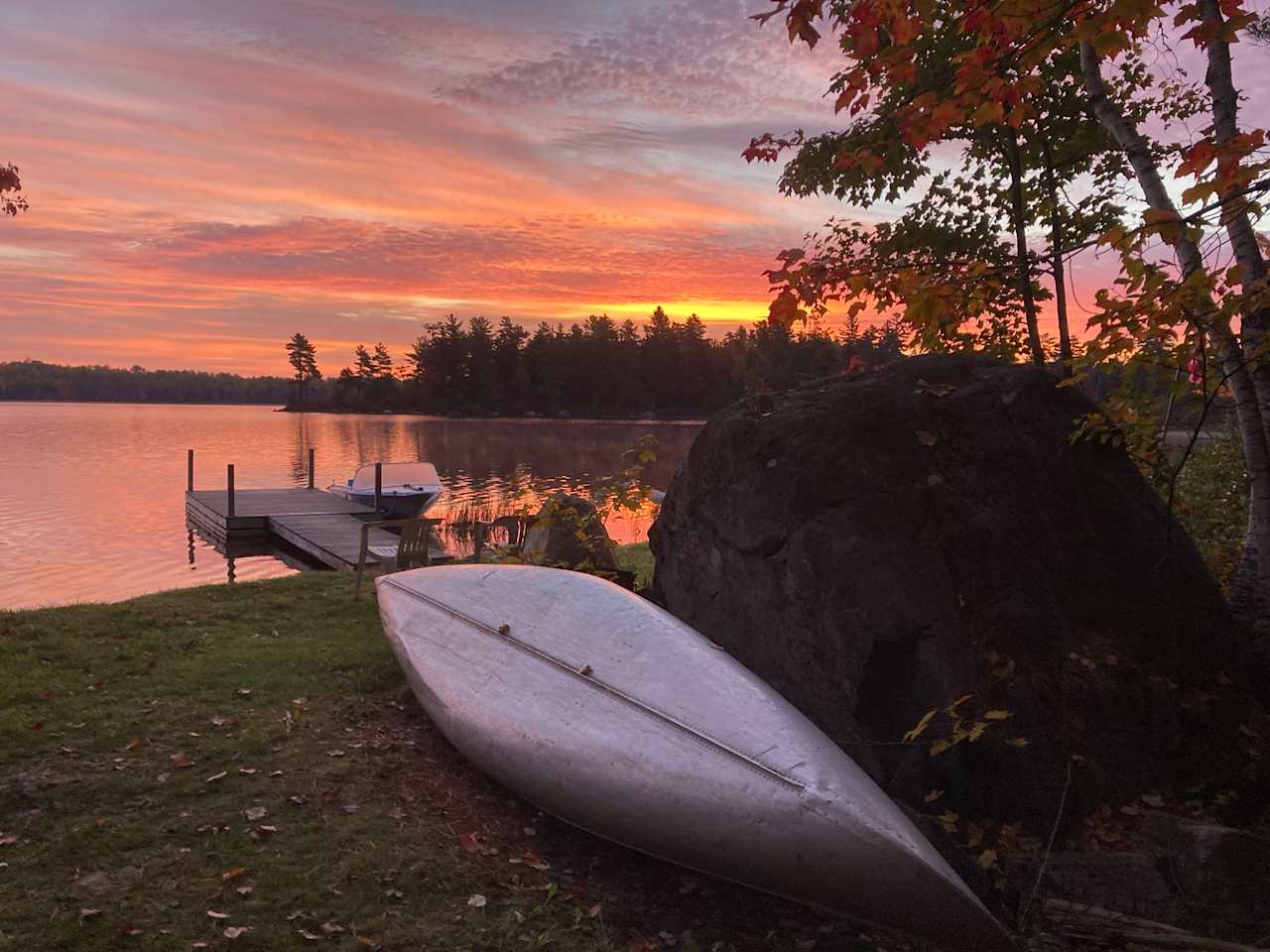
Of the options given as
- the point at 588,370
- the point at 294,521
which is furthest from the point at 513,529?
the point at 588,370

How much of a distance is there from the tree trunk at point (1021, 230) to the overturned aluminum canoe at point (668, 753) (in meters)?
6.16

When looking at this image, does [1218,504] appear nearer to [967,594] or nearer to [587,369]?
[967,594]

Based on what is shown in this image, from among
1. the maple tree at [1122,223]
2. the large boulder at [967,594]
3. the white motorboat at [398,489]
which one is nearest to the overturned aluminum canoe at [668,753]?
the large boulder at [967,594]

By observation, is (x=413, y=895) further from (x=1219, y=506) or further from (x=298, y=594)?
(x=1219, y=506)

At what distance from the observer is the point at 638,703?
4.04m

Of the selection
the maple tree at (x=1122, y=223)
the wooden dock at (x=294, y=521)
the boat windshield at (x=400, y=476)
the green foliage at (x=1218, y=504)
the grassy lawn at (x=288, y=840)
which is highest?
the maple tree at (x=1122, y=223)

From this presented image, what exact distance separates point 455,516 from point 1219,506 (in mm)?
19164

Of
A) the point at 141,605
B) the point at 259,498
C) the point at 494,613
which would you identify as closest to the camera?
the point at 494,613

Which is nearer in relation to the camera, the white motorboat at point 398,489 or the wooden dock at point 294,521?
the wooden dock at point 294,521

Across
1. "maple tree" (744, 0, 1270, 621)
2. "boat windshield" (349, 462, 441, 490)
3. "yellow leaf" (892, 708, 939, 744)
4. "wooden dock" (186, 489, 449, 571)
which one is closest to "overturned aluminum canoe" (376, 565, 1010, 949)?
"yellow leaf" (892, 708, 939, 744)

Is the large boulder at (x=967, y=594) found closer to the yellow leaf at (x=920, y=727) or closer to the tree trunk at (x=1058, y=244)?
the yellow leaf at (x=920, y=727)

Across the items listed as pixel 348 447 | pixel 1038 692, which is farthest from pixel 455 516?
pixel 348 447

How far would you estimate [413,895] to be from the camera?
3680mm

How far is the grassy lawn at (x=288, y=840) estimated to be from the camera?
11.4ft
